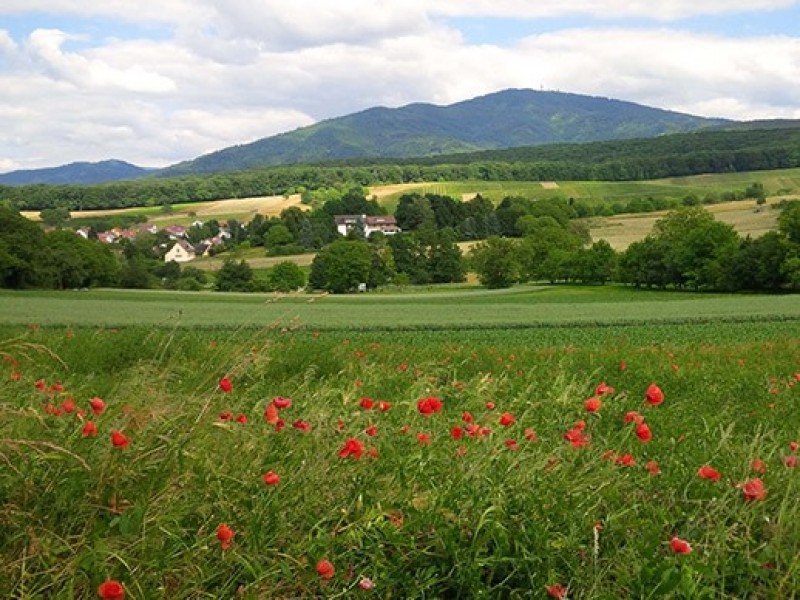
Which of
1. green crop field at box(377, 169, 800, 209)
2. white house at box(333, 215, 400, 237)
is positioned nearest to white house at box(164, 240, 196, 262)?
white house at box(333, 215, 400, 237)

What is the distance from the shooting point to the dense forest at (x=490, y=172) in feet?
414

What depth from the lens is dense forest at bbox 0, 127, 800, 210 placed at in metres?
126

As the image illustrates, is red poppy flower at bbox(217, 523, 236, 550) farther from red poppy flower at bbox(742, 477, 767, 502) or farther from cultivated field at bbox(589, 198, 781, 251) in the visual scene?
cultivated field at bbox(589, 198, 781, 251)

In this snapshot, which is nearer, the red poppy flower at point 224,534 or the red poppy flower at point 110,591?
the red poppy flower at point 110,591

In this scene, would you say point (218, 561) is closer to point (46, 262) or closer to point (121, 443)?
point (121, 443)

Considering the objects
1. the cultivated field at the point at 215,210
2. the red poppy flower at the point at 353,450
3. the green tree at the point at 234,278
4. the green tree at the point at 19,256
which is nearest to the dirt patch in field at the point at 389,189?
the cultivated field at the point at 215,210

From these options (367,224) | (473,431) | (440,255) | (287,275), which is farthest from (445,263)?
(473,431)

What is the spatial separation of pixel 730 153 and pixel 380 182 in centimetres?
6530

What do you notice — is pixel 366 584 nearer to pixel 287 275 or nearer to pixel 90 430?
pixel 90 430

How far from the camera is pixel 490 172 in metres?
172

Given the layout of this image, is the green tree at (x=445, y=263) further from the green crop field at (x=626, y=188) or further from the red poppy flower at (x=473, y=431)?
the red poppy flower at (x=473, y=431)

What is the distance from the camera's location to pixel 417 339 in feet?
95.5

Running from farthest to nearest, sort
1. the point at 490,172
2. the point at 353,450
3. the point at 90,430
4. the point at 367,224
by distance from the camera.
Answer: the point at 490,172
the point at 367,224
the point at 353,450
the point at 90,430

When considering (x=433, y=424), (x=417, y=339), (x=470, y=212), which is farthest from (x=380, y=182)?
(x=433, y=424)
